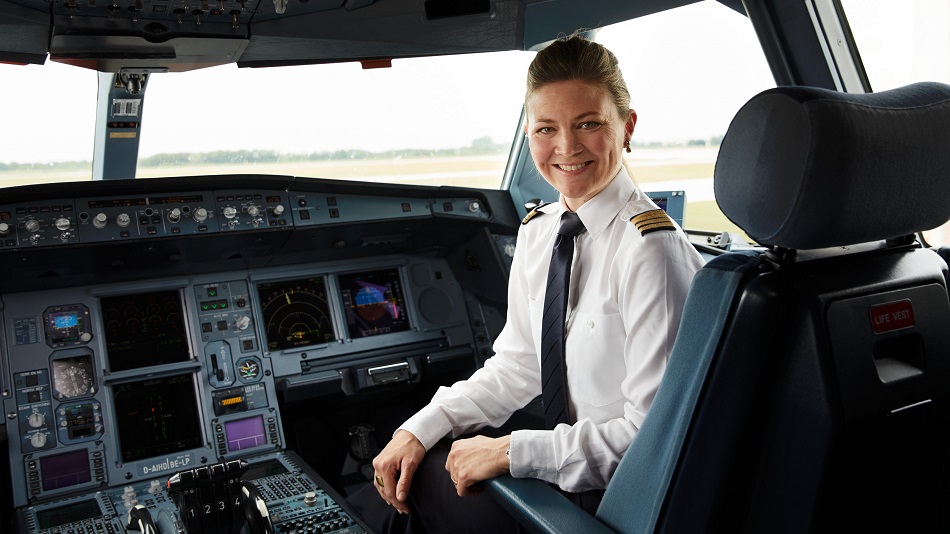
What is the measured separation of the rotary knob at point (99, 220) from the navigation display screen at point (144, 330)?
389 mm

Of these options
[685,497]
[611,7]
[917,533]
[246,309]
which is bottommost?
[917,533]

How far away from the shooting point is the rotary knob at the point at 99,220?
8.70 ft

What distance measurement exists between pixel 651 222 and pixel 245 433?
202 centimetres

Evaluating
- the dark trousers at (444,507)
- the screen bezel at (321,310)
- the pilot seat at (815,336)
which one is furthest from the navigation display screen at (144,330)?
the pilot seat at (815,336)

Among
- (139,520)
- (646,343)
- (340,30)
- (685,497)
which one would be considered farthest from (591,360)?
(139,520)

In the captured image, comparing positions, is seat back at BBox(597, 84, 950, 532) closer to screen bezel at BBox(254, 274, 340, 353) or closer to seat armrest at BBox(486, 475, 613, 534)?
seat armrest at BBox(486, 475, 613, 534)

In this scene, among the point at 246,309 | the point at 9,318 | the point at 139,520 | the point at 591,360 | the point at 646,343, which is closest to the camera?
the point at 646,343

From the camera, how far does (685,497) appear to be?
1.05m

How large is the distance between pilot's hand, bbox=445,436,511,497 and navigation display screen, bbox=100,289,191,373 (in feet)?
6.08

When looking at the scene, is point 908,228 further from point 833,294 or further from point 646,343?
point 646,343

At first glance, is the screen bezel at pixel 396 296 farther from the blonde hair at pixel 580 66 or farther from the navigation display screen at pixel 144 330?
the blonde hair at pixel 580 66

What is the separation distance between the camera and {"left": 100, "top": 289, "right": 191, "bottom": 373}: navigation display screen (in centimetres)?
289

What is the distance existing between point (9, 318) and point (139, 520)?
3.61 ft

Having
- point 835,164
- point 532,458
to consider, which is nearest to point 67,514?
point 532,458
